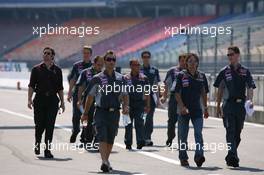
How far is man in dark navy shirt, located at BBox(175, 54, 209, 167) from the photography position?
12.2 metres

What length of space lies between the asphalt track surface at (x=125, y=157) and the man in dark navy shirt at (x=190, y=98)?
0.38 metres

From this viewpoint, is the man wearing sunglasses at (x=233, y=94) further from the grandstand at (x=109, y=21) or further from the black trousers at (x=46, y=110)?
the grandstand at (x=109, y=21)

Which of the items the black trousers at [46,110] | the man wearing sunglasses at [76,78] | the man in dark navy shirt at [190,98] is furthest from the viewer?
the man wearing sunglasses at [76,78]

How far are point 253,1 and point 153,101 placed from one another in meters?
45.0

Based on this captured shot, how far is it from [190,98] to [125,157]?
1.84 meters

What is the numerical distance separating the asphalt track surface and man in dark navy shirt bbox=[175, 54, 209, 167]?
0.38 m

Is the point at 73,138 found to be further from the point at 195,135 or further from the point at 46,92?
the point at 195,135

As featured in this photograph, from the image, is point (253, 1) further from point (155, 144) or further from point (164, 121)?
point (155, 144)

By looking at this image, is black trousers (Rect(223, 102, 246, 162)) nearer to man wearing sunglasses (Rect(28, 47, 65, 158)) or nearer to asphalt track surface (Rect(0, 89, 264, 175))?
asphalt track surface (Rect(0, 89, 264, 175))

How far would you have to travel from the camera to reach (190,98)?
12273mm

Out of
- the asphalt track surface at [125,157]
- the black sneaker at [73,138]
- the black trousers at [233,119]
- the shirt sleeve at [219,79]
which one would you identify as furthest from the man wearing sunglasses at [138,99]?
the black trousers at [233,119]

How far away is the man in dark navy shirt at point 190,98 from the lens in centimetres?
1216

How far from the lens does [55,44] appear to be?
68.6 metres

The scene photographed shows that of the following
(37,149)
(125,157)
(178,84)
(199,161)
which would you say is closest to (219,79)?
(178,84)
